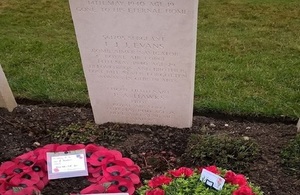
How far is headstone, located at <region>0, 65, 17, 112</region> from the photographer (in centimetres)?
418

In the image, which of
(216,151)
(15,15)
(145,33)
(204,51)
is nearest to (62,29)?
(15,15)

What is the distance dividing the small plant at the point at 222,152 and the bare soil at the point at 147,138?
6cm

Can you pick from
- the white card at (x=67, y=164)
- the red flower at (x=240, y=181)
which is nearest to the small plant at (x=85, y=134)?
the white card at (x=67, y=164)

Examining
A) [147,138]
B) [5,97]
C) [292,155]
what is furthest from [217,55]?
[5,97]

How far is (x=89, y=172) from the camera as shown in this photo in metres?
3.51

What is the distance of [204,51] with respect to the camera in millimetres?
5531

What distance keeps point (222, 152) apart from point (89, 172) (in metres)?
0.95

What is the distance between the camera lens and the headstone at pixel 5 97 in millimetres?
4176

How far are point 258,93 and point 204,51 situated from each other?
109 cm

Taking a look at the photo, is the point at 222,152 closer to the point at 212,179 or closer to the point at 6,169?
the point at 212,179

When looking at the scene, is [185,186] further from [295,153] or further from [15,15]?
[15,15]

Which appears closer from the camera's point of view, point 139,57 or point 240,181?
point 240,181

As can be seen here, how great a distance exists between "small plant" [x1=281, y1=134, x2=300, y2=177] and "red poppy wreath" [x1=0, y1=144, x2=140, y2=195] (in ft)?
3.47

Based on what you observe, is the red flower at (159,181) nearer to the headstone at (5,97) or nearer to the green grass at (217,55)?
the green grass at (217,55)
